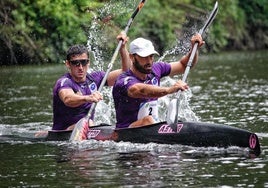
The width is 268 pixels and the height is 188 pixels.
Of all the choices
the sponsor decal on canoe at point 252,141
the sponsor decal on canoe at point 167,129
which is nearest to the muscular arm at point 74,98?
the sponsor decal on canoe at point 167,129

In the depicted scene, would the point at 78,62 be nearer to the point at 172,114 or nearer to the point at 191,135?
the point at 172,114

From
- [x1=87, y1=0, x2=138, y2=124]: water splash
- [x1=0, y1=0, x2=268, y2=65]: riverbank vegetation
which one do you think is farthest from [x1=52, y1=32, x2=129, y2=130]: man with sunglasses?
[x1=87, y1=0, x2=138, y2=124]: water splash

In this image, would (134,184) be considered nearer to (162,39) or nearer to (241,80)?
(241,80)

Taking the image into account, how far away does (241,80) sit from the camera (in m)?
25.8

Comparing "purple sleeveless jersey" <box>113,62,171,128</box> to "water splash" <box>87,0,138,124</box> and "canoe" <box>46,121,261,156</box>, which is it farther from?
"water splash" <box>87,0,138,124</box>

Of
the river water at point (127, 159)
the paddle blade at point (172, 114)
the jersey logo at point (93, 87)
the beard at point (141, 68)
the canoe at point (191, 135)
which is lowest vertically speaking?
the river water at point (127, 159)

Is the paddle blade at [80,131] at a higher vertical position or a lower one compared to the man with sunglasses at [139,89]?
lower

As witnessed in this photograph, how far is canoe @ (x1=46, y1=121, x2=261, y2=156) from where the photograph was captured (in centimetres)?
1098

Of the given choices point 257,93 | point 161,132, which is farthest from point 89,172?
point 257,93

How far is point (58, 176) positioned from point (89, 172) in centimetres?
42

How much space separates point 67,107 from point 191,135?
8.70 ft

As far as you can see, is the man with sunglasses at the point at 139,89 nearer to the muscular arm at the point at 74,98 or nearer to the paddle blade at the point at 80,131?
the muscular arm at the point at 74,98

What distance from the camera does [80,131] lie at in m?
12.5

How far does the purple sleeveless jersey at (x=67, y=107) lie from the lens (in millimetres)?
12953
